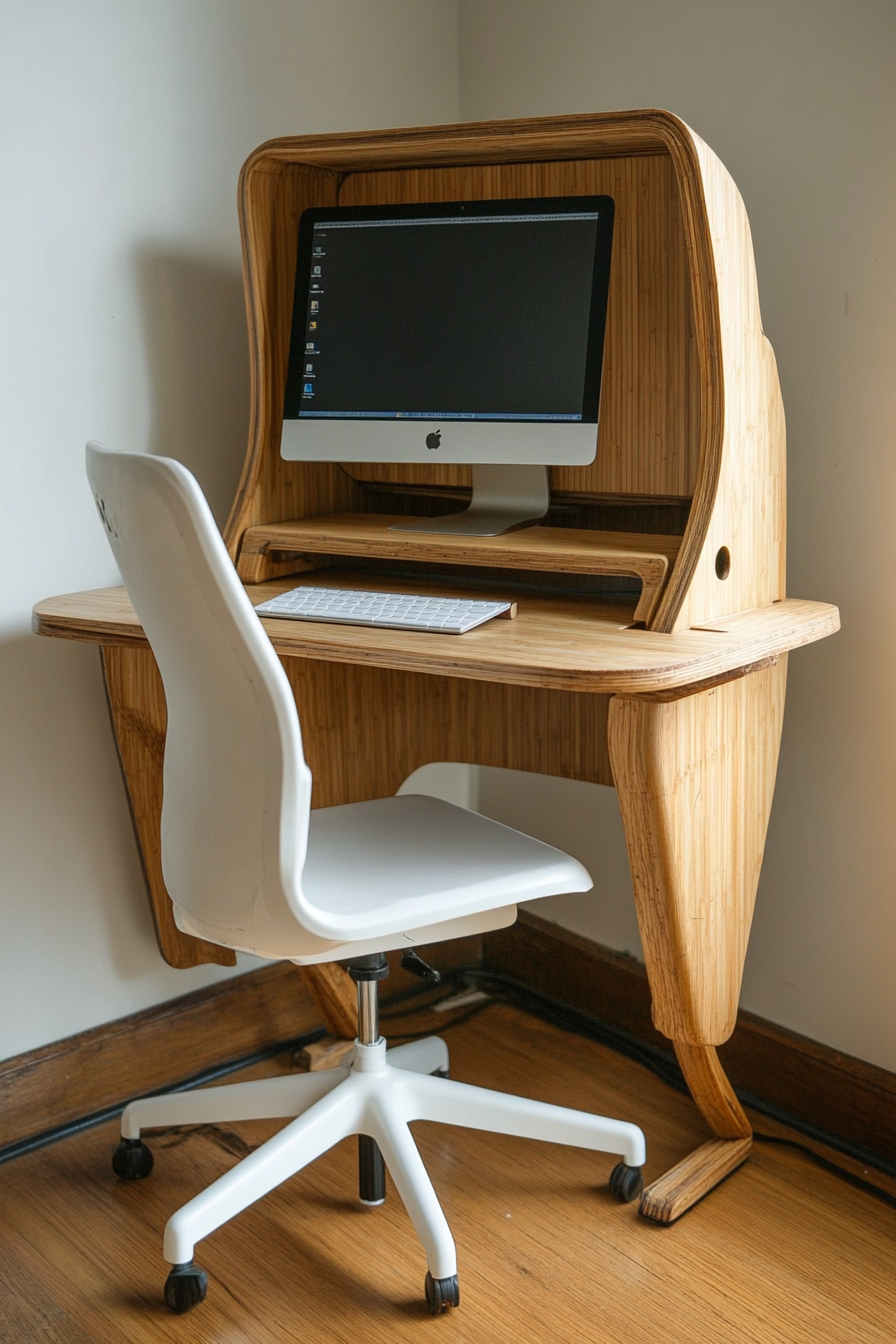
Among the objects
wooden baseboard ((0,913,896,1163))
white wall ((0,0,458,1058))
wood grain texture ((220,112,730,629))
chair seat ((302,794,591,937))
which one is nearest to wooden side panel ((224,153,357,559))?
wood grain texture ((220,112,730,629))

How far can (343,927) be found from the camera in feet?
4.23

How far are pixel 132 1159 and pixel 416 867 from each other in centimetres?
62

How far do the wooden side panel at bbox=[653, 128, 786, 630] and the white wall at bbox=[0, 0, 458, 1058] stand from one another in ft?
2.66

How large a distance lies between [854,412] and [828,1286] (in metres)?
1.10

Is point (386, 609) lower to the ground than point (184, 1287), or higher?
higher

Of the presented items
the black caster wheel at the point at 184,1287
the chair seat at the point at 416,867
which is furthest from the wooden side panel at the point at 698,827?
the black caster wheel at the point at 184,1287

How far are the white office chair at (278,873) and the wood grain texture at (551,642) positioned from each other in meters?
0.14

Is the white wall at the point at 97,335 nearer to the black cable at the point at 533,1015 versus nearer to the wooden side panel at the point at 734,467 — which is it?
the black cable at the point at 533,1015

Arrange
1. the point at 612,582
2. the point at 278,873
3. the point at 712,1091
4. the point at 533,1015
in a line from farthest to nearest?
the point at 533,1015, the point at 612,582, the point at 712,1091, the point at 278,873

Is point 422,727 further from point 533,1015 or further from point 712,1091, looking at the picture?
point 712,1091

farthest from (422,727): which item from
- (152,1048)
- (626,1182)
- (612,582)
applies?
(626,1182)

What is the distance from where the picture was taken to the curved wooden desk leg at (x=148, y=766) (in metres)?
1.72

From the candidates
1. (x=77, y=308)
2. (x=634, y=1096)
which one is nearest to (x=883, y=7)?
(x=77, y=308)

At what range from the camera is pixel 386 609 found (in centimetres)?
143
